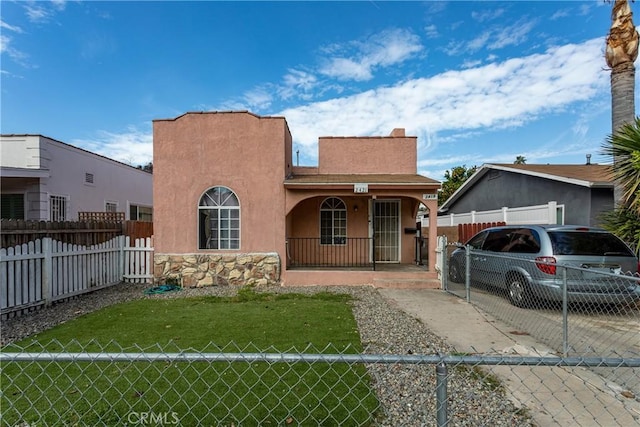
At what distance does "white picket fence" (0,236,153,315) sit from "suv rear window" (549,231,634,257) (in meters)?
10.4

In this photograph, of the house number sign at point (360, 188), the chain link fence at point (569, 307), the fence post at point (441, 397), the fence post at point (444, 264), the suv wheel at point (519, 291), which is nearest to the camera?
the fence post at point (441, 397)

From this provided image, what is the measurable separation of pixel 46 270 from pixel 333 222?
328 inches

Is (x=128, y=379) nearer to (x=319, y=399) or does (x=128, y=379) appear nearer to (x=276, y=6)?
(x=319, y=399)

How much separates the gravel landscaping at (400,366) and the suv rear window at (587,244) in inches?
126

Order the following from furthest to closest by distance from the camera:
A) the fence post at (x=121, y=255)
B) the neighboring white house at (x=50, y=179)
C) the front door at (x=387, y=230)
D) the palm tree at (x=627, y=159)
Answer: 1. the front door at (x=387, y=230)
2. the neighboring white house at (x=50, y=179)
3. the fence post at (x=121, y=255)
4. the palm tree at (x=627, y=159)

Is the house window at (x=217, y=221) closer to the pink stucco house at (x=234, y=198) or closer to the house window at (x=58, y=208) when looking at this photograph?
the pink stucco house at (x=234, y=198)

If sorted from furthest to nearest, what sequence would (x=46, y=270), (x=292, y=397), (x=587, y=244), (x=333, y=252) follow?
(x=333, y=252)
(x=46, y=270)
(x=587, y=244)
(x=292, y=397)

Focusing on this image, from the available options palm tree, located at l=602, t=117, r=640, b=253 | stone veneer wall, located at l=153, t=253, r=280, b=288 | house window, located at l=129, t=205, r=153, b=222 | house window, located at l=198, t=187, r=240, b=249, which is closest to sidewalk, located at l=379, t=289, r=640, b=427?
palm tree, located at l=602, t=117, r=640, b=253

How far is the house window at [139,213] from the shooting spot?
64.8 feet

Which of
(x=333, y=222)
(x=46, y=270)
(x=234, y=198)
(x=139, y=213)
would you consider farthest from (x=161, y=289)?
(x=139, y=213)

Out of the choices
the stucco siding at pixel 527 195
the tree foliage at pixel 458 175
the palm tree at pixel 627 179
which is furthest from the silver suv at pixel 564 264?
the tree foliage at pixel 458 175

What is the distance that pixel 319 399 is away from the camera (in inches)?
133

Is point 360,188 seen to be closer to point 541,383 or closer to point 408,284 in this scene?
point 408,284

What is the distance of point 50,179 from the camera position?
1309 centimetres
